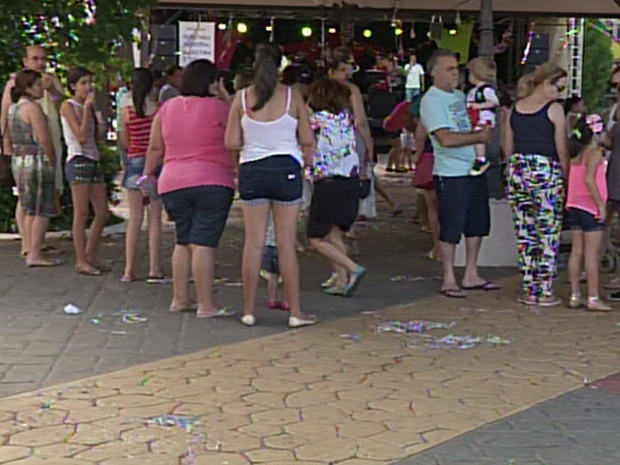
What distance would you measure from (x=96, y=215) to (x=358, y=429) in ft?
15.6

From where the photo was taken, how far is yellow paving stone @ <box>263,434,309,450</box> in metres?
4.92

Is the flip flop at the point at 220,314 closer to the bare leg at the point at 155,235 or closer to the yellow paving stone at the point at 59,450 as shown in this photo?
the bare leg at the point at 155,235

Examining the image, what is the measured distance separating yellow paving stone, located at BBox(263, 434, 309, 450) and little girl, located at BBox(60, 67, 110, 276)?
449 cm

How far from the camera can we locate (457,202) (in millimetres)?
8289

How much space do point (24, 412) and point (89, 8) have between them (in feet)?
22.8

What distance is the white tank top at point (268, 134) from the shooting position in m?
6.99

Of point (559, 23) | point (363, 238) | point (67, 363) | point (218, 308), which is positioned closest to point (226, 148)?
point (218, 308)

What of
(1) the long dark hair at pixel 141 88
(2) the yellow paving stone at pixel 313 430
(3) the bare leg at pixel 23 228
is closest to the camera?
(2) the yellow paving stone at pixel 313 430

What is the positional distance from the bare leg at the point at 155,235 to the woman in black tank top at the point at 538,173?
2799mm

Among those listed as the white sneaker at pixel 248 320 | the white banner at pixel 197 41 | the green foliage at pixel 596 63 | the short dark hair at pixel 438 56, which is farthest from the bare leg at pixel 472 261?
the green foliage at pixel 596 63

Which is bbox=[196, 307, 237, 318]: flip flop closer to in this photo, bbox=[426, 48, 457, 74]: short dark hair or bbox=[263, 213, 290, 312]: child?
bbox=[263, 213, 290, 312]: child

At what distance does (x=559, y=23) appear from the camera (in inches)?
794

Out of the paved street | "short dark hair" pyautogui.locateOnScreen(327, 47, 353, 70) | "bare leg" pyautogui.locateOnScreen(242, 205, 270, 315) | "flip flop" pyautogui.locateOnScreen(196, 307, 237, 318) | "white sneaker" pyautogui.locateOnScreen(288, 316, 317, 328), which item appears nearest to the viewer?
the paved street

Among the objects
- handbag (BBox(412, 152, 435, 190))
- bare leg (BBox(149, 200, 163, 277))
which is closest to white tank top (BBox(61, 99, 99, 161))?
bare leg (BBox(149, 200, 163, 277))
